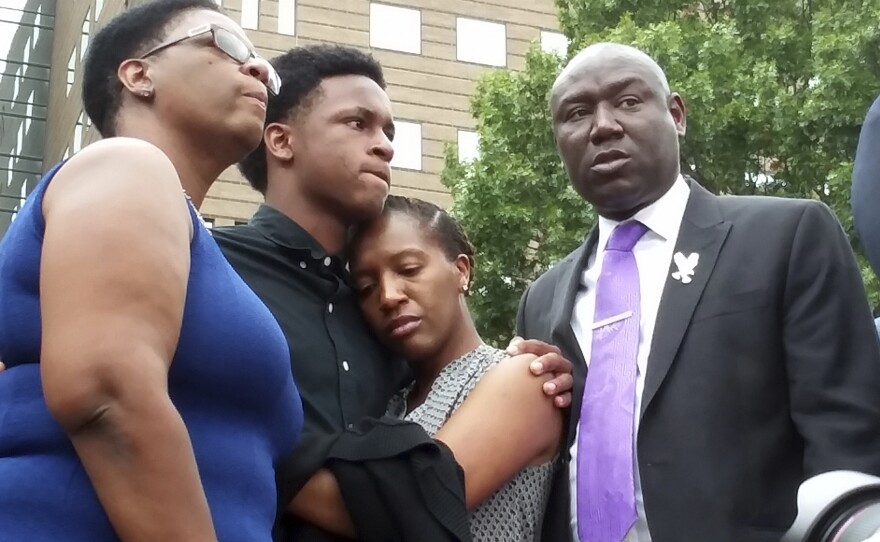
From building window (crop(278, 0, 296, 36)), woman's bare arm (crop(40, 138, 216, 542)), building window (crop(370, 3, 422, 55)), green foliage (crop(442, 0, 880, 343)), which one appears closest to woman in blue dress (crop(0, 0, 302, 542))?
woman's bare arm (crop(40, 138, 216, 542))

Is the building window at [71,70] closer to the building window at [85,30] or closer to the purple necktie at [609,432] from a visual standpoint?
the building window at [85,30]

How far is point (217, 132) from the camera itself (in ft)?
9.93

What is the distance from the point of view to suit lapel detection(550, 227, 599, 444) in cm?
365

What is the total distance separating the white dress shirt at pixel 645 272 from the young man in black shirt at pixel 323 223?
23cm

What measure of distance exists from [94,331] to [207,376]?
295 millimetres

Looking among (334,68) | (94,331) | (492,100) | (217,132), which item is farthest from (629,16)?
(94,331)

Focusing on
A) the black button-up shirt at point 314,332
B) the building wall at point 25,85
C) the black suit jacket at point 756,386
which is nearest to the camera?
the black button-up shirt at point 314,332

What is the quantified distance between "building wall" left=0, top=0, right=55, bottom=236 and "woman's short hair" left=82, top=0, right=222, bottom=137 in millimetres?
44475

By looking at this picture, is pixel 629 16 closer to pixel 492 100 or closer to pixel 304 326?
pixel 492 100

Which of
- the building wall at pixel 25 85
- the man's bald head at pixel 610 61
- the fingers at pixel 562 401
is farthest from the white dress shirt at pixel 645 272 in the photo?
the building wall at pixel 25 85

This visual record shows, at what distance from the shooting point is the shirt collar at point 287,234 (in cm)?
365

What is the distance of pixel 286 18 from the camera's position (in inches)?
952

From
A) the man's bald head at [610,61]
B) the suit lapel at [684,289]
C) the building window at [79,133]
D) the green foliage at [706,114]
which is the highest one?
the building window at [79,133]

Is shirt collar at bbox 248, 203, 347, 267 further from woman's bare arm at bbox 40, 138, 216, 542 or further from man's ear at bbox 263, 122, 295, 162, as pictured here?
woman's bare arm at bbox 40, 138, 216, 542
